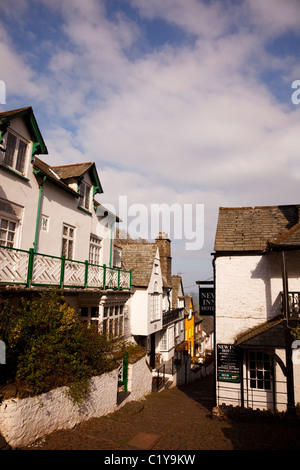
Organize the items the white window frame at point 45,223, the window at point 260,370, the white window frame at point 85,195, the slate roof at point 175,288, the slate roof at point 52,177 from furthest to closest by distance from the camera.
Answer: the slate roof at point 175,288, the white window frame at point 85,195, the window at point 260,370, the white window frame at point 45,223, the slate roof at point 52,177

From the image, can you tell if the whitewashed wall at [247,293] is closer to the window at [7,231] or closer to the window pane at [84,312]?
the window pane at [84,312]

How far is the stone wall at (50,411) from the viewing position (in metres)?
6.45

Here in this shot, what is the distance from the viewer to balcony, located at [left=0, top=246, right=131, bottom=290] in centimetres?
886

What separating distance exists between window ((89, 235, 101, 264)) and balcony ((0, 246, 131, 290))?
1743mm

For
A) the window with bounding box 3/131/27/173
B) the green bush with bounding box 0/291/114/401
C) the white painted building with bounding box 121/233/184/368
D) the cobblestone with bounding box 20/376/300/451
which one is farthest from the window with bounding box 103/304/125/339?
the window with bounding box 3/131/27/173

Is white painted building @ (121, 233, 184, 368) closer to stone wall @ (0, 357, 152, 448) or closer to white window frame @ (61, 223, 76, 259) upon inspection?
white window frame @ (61, 223, 76, 259)

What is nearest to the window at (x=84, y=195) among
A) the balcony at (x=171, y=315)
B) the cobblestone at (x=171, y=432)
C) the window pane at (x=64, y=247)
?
the window pane at (x=64, y=247)

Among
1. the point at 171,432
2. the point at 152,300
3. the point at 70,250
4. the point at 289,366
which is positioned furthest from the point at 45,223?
the point at 152,300

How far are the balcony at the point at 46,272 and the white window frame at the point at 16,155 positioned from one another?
3194mm

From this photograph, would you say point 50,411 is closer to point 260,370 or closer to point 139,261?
point 260,370

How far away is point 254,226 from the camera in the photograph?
50.7 feet

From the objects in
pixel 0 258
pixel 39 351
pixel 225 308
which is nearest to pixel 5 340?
pixel 39 351

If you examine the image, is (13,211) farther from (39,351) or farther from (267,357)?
(267,357)

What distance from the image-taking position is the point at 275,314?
13.2 metres
